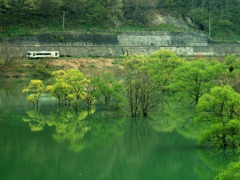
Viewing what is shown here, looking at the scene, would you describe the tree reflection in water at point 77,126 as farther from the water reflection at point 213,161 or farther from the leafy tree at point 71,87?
the water reflection at point 213,161

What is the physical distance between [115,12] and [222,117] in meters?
69.8

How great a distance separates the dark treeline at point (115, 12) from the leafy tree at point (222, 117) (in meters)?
59.2

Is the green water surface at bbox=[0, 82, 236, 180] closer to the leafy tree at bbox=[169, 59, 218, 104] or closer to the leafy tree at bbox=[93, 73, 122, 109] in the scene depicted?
the leafy tree at bbox=[93, 73, 122, 109]

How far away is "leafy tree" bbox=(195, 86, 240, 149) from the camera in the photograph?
29.1 metres

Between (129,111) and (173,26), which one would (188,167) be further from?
(173,26)

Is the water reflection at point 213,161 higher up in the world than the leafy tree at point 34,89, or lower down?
lower down

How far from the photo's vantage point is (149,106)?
4353 cm

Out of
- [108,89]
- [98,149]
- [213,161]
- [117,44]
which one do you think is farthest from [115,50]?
[213,161]

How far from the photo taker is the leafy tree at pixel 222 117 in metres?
29.1

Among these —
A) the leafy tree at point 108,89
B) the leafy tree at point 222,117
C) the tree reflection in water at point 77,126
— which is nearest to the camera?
the leafy tree at point 222,117

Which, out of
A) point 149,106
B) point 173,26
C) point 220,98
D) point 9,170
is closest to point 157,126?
point 149,106

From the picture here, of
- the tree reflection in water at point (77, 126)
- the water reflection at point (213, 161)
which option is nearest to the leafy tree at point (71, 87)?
the tree reflection in water at point (77, 126)

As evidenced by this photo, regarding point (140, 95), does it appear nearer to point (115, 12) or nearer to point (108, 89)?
point (108, 89)

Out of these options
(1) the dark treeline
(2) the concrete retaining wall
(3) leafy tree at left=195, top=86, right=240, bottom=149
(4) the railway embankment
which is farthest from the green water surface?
(1) the dark treeline
